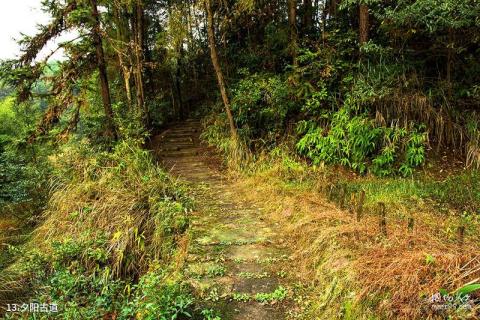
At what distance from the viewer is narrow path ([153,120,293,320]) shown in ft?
10.2

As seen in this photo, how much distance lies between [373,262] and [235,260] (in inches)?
60.2

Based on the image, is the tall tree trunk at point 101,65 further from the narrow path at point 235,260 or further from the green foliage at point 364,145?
the green foliage at point 364,145

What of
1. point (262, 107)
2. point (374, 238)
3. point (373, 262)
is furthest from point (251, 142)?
point (373, 262)

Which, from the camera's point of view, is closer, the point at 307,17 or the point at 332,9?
the point at 332,9

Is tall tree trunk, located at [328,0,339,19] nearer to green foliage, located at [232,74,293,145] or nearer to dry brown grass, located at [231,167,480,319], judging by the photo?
green foliage, located at [232,74,293,145]

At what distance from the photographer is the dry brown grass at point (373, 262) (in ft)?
8.16

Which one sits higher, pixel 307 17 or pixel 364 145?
pixel 307 17

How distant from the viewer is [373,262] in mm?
2908

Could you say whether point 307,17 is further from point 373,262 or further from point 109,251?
point 373,262

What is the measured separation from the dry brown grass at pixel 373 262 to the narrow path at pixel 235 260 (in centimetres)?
30

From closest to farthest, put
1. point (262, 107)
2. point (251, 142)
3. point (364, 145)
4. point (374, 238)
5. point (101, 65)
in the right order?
point (374, 238) → point (364, 145) → point (101, 65) → point (251, 142) → point (262, 107)

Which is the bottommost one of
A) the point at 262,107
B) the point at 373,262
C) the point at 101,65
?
the point at 373,262

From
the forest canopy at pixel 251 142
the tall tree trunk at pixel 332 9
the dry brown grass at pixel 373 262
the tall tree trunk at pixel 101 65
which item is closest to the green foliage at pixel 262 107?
the forest canopy at pixel 251 142

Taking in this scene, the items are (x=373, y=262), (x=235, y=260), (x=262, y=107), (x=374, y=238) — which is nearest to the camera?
(x=373, y=262)
